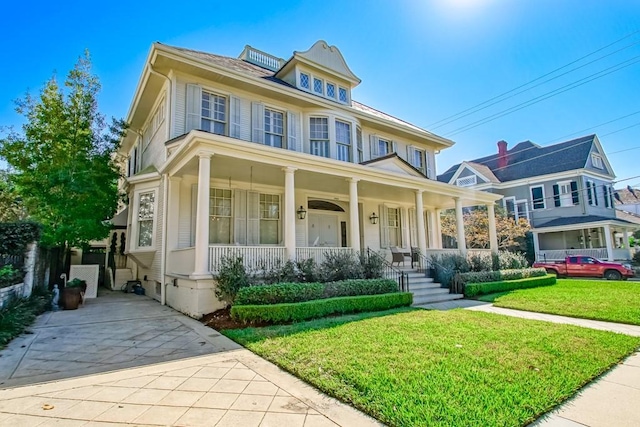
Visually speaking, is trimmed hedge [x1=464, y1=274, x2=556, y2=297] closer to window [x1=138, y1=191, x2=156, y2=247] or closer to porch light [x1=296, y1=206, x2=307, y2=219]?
porch light [x1=296, y1=206, x2=307, y2=219]

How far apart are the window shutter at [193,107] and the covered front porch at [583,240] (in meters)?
23.3

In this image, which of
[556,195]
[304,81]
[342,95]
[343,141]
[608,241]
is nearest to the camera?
[343,141]

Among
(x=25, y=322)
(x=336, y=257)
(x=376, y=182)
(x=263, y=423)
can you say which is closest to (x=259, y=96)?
(x=376, y=182)

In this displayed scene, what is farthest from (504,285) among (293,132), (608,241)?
(608,241)

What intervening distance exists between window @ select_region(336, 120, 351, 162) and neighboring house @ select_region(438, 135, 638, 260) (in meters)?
17.8

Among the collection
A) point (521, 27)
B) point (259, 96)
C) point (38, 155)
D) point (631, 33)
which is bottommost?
point (38, 155)

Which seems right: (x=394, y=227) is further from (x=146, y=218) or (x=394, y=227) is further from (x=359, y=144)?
(x=146, y=218)

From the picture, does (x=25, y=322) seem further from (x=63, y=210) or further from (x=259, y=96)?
(x=259, y=96)

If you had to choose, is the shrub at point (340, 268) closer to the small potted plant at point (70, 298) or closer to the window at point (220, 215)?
the window at point (220, 215)

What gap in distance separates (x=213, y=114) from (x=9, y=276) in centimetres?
647

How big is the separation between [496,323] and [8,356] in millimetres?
7979

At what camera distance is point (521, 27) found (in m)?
10.7

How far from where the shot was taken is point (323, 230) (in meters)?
12.8

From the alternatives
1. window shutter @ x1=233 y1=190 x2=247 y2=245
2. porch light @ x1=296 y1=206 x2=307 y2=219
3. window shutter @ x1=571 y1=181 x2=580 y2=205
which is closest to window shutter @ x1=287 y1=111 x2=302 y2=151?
porch light @ x1=296 y1=206 x2=307 y2=219
